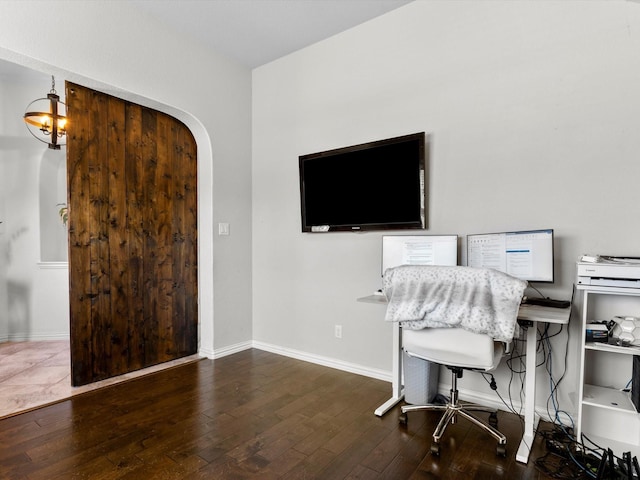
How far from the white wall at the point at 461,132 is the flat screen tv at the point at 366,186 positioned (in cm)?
10

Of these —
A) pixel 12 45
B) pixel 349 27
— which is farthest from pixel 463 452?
pixel 12 45

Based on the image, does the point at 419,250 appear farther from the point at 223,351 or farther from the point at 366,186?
the point at 223,351

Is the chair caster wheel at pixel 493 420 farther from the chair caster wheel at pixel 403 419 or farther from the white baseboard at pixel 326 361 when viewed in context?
the white baseboard at pixel 326 361

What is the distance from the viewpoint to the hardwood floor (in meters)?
1.75

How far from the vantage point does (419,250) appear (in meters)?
2.57

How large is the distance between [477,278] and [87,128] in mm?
2944

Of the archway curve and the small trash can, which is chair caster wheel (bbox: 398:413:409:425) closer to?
the small trash can

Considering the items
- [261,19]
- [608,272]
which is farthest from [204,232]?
[608,272]

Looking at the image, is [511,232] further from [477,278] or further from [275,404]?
[275,404]

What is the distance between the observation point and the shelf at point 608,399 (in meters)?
1.78

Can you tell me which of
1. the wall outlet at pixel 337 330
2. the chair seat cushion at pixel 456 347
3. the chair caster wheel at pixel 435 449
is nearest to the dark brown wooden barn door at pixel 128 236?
the wall outlet at pixel 337 330

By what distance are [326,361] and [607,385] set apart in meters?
2.00

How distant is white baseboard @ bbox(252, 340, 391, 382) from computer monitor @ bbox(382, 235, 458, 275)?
91 centimetres

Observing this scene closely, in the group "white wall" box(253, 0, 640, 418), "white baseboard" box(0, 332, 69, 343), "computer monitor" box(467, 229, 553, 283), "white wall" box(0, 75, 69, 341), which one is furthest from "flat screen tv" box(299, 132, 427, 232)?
"white baseboard" box(0, 332, 69, 343)
